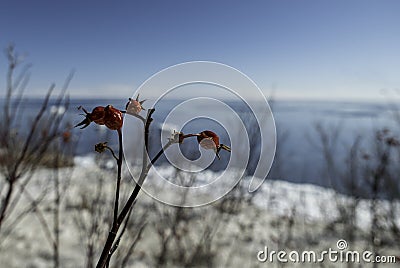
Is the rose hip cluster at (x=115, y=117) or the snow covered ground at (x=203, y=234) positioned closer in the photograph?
the rose hip cluster at (x=115, y=117)

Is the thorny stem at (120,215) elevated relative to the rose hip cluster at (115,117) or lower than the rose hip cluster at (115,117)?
lower

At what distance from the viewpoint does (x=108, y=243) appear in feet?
2.37

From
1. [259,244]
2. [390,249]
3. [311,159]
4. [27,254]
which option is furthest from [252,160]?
[311,159]

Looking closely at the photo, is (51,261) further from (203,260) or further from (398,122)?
(398,122)

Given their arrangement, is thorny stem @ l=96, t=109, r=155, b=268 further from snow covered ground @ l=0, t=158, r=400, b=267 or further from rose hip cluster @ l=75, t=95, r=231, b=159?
snow covered ground @ l=0, t=158, r=400, b=267

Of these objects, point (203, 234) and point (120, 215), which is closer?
point (120, 215)

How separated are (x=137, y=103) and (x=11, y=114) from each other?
5.76ft

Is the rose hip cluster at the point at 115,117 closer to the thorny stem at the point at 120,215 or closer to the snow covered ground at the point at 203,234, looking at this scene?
the thorny stem at the point at 120,215
